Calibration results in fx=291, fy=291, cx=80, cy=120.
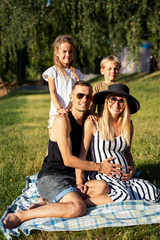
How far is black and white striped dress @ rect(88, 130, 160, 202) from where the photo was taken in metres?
3.36

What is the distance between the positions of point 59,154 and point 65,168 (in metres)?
0.18

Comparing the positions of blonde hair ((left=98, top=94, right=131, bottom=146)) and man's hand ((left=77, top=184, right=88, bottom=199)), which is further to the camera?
blonde hair ((left=98, top=94, right=131, bottom=146))

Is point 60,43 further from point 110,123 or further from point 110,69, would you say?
point 110,123

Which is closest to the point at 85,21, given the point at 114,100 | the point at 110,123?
the point at 114,100

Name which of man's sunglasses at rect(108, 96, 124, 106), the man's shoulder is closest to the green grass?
the man's shoulder

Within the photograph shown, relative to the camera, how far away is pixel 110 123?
3.58 meters

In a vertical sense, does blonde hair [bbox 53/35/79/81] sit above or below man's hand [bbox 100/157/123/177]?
above

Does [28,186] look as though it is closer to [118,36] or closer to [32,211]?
[32,211]

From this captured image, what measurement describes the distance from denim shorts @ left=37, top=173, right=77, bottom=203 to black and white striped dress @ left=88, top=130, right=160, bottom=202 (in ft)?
1.21

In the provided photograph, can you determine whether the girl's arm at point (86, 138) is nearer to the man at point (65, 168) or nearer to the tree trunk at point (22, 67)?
the man at point (65, 168)

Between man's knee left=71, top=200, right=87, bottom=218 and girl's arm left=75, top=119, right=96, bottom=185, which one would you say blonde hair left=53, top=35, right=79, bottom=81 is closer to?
girl's arm left=75, top=119, right=96, bottom=185

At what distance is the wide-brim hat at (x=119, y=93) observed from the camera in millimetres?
3480

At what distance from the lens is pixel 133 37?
11297mm

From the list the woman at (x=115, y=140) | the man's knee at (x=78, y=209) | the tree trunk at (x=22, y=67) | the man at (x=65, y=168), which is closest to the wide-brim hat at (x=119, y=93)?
the woman at (x=115, y=140)
